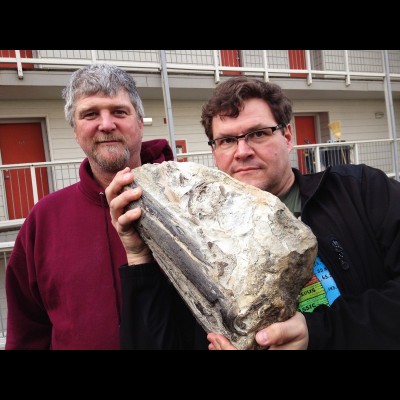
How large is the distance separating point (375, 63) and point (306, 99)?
98.9 inches

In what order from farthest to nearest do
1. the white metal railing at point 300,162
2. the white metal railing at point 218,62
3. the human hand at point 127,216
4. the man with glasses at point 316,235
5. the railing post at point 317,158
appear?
the railing post at point 317,158 → the white metal railing at point 218,62 → the white metal railing at point 300,162 → the human hand at point 127,216 → the man with glasses at point 316,235

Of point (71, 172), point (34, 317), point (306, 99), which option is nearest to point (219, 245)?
point (34, 317)

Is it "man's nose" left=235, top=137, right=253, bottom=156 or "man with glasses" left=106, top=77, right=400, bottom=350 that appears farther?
"man's nose" left=235, top=137, right=253, bottom=156

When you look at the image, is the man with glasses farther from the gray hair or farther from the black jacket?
the gray hair

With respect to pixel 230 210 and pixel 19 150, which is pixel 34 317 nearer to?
pixel 230 210

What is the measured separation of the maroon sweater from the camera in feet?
5.74

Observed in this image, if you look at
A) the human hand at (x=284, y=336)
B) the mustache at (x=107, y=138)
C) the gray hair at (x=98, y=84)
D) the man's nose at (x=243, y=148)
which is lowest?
the human hand at (x=284, y=336)

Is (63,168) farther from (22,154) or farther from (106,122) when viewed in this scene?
(106,122)

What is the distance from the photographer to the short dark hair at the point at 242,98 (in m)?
1.62

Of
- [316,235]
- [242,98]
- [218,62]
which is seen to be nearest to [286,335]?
[316,235]

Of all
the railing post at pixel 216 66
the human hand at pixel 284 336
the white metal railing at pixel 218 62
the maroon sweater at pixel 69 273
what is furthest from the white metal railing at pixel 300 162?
the human hand at pixel 284 336

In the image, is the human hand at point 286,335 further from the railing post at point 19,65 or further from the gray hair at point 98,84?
the railing post at point 19,65

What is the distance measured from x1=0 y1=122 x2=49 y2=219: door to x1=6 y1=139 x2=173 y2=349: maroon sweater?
20.5 ft

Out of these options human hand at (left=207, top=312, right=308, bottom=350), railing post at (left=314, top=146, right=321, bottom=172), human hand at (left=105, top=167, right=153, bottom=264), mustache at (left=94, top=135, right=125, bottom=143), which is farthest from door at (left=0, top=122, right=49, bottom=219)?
human hand at (left=207, top=312, right=308, bottom=350)
